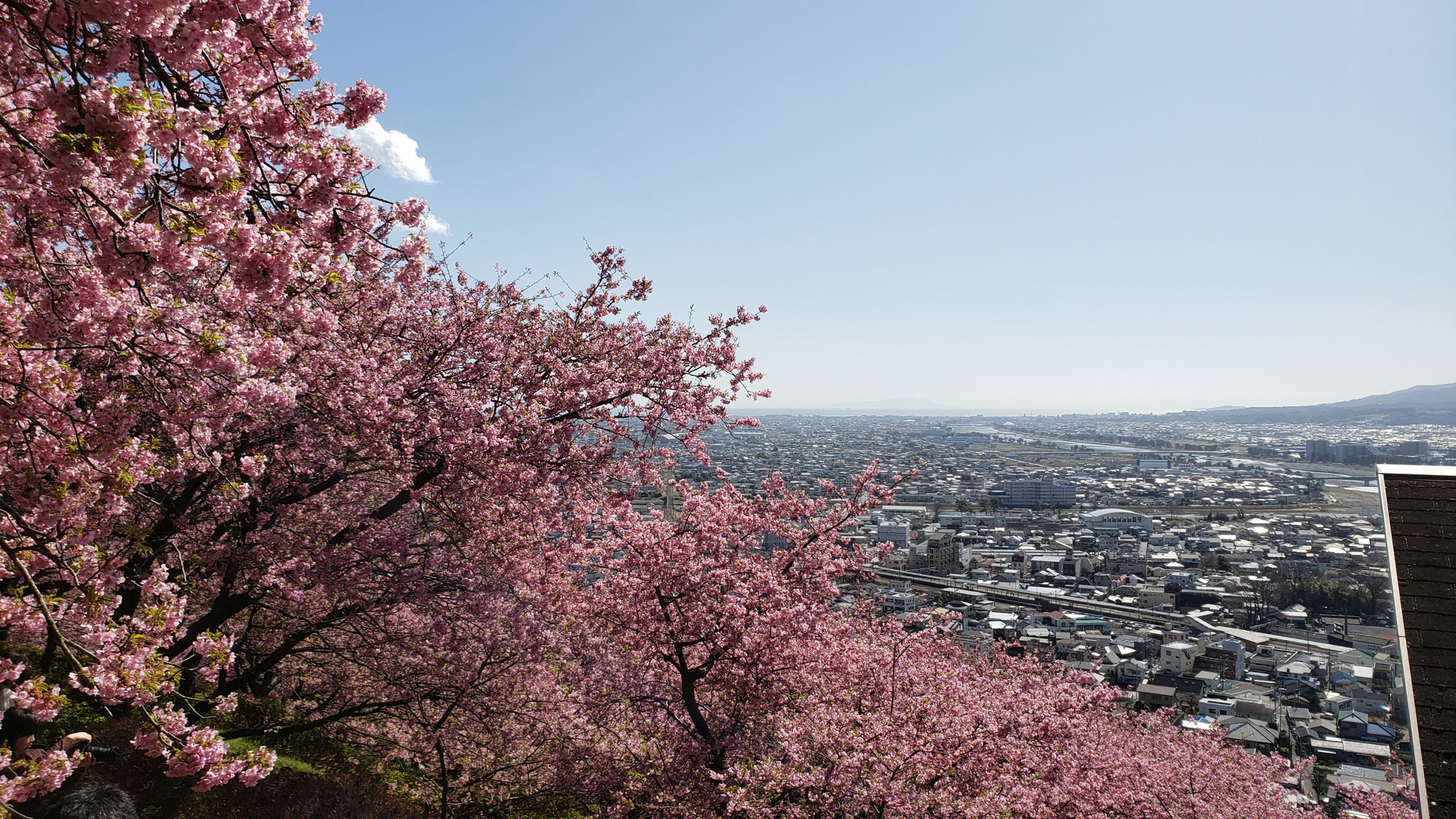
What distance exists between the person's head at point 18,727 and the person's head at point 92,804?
46 cm

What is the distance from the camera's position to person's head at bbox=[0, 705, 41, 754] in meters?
3.39

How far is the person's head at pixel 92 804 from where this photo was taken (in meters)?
3.09

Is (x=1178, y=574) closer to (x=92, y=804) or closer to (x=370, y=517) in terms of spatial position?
(x=370, y=517)

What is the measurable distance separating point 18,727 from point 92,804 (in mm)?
727

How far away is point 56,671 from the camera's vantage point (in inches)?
324

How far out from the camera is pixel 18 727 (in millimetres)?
3400

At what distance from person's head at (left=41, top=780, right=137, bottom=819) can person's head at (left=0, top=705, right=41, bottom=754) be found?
46cm

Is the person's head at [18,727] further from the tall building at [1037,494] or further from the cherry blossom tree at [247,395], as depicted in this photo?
the tall building at [1037,494]

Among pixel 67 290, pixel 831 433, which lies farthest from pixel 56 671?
pixel 831 433

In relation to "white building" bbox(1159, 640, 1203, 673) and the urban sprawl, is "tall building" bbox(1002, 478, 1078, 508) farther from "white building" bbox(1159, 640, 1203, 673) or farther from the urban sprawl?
"white building" bbox(1159, 640, 1203, 673)

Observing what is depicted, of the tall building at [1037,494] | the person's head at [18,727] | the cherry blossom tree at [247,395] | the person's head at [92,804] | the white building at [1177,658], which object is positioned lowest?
the white building at [1177,658]

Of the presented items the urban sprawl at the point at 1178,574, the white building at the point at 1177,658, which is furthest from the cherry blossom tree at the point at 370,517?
the white building at the point at 1177,658

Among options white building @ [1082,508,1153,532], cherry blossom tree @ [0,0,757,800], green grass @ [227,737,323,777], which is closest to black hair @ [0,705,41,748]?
cherry blossom tree @ [0,0,757,800]

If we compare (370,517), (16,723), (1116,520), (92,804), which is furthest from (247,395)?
(1116,520)
